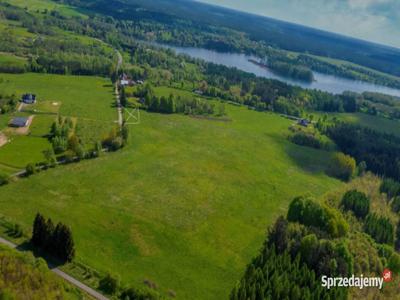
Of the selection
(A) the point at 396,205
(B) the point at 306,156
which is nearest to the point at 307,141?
(B) the point at 306,156

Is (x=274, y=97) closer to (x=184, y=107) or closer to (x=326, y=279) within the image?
(x=184, y=107)

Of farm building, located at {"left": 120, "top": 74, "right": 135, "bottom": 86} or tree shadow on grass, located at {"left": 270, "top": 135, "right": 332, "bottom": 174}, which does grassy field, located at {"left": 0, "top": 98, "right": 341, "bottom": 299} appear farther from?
farm building, located at {"left": 120, "top": 74, "right": 135, "bottom": 86}

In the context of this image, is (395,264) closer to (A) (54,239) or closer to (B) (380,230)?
(B) (380,230)

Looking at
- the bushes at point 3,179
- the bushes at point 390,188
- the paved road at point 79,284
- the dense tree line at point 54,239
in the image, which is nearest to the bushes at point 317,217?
the bushes at point 390,188

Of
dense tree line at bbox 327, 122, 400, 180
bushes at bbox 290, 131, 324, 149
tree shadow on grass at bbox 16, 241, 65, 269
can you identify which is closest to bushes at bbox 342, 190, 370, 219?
dense tree line at bbox 327, 122, 400, 180

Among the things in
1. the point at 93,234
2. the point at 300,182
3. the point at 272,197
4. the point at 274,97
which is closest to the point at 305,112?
the point at 274,97

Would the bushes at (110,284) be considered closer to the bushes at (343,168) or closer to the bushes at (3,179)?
the bushes at (3,179)
